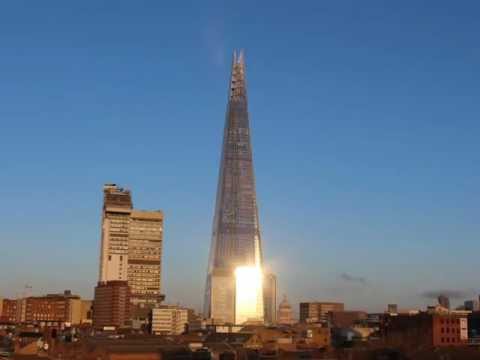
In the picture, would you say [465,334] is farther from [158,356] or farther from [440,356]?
[158,356]

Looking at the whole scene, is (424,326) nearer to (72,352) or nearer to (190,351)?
(190,351)

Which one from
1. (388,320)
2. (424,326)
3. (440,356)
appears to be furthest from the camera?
(388,320)

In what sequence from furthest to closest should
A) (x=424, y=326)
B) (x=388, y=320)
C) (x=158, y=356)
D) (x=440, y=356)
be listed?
(x=388, y=320) < (x=424, y=326) < (x=158, y=356) < (x=440, y=356)

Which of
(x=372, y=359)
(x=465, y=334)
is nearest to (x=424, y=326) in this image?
(x=465, y=334)

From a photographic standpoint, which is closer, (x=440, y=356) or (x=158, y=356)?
(x=440, y=356)

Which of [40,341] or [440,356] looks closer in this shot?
[440,356]

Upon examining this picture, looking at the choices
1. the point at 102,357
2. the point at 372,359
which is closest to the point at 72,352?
the point at 102,357

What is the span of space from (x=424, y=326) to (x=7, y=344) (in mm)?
97481

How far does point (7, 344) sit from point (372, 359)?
94.6 m

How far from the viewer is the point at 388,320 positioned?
18412 cm

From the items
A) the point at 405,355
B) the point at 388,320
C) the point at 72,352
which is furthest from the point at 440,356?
the point at 72,352

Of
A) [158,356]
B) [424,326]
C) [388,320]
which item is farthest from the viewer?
[388,320]

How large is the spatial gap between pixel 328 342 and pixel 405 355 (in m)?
56.8

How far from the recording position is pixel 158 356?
13988 cm
